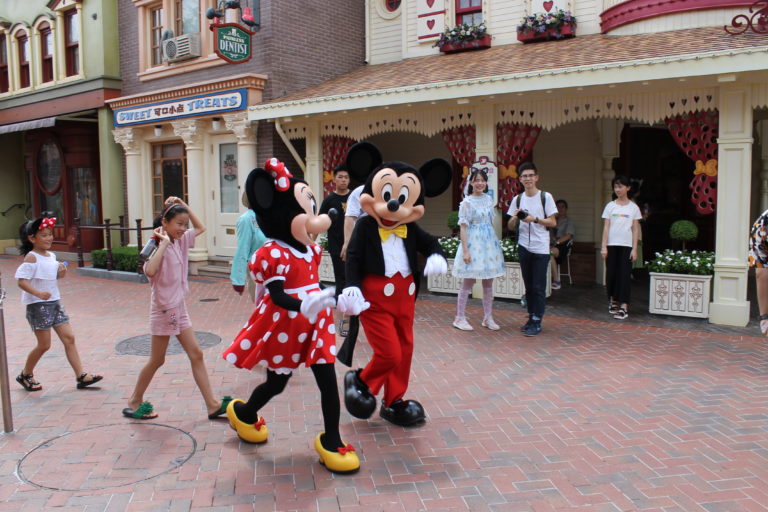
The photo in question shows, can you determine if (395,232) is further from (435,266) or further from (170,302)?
(170,302)

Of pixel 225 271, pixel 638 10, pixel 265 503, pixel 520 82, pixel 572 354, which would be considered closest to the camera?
pixel 265 503

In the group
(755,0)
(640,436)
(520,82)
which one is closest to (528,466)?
(640,436)

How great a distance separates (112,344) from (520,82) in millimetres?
5708

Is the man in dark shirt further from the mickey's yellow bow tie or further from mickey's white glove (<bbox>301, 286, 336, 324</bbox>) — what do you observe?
mickey's white glove (<bbox>301, 286, 336, 324</bbox>)

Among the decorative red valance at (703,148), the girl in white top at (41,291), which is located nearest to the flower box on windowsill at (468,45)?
the decorative red valance at (703,148)

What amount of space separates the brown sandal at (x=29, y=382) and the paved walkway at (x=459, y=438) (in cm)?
10

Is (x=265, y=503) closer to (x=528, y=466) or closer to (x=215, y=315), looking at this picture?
(x=528, y=466)

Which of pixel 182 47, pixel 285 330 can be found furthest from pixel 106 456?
pixel 182 47

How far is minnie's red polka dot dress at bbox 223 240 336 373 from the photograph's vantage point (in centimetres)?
371

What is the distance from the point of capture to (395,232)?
14.1ft

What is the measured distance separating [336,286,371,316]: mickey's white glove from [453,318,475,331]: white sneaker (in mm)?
A: 3612

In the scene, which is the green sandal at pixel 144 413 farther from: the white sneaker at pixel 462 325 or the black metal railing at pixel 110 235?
the black metal railing at pixel 110 235

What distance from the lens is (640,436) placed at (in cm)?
420

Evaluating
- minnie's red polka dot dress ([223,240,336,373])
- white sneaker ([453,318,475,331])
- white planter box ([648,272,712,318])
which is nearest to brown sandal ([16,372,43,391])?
minnie's red polka dot dress ([223,240,336,373])
